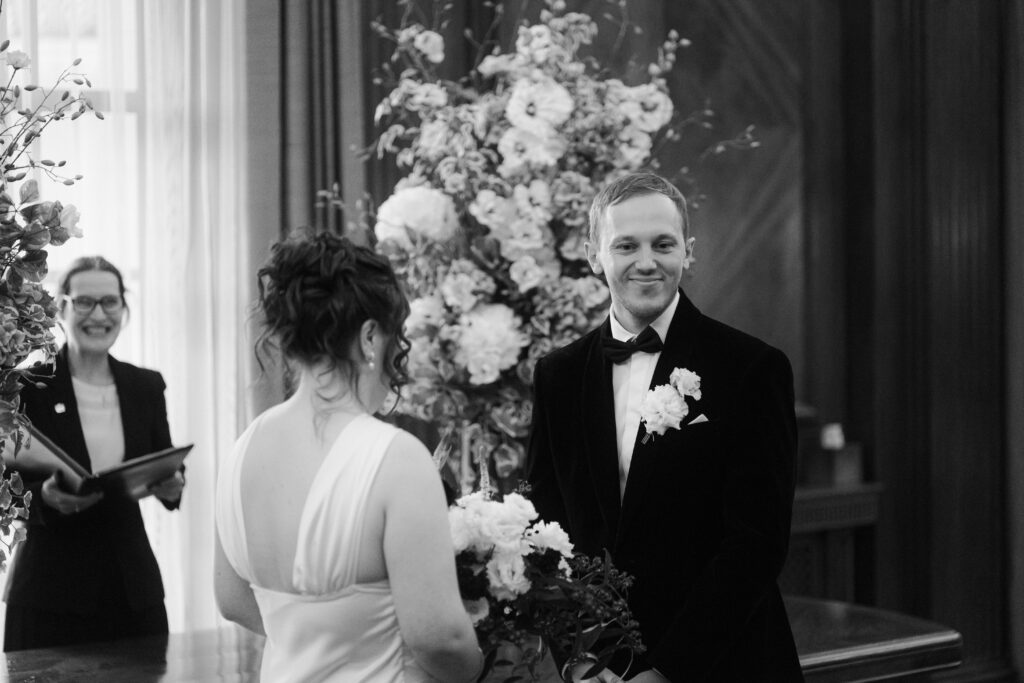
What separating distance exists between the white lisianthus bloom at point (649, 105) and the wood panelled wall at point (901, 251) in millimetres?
1586

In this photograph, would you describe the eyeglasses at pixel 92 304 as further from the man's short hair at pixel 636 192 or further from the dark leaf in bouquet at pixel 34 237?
the man's short hair at pixel 636 192

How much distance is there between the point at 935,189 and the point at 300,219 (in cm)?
266

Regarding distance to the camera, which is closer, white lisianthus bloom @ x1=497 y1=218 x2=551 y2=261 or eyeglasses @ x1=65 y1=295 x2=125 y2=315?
white lisianthus bloom @ x1=497 y1=218 x2=551 y2=261

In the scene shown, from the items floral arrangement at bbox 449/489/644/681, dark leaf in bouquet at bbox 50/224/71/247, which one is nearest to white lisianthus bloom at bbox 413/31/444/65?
dark leaf in bouquet at bbox 50/224/71/247

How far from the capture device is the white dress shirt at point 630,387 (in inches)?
101

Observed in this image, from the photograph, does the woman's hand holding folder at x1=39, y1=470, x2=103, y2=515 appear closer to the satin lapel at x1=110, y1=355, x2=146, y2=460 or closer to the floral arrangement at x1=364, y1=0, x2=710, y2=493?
the satin lapel at x1=110, y1=355, x2=146, y2=460

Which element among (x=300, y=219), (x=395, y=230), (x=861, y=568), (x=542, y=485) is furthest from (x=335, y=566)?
(x=861, y=568)

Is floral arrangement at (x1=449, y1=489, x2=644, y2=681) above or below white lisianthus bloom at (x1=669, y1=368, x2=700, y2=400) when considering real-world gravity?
below

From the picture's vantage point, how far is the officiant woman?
3.53 m

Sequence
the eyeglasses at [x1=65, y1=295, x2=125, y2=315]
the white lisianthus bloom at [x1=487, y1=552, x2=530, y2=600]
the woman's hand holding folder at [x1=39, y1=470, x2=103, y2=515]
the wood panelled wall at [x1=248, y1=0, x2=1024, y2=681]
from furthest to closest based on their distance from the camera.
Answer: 1. the wood panelled wall at [x1=248, y1=0, x2=1024, y2=681]
2. the eyeglasses at [x1=65, y1=295, x2=125, y2=315]
3. the woman's hand holding folder at [x1=39, y1=470, x2=103, y2=515]
4. the white lisianthus bloom at [x1=487, y1=552, x2=530, y2=600]

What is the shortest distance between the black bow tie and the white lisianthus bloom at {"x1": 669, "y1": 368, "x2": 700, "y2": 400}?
0.09m

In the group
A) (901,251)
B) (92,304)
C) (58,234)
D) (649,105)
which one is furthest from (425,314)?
(901,251)

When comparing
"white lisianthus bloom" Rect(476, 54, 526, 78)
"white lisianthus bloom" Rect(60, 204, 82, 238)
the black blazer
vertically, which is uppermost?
"white lisianthus bloom" Rect(476, 54, 526, 78)

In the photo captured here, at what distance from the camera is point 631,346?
103 inches
